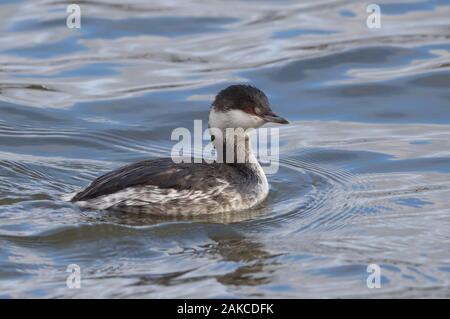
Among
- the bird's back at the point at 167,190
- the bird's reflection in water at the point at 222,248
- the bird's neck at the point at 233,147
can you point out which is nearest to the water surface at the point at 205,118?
the bird's reflection in water at the point at 222,248

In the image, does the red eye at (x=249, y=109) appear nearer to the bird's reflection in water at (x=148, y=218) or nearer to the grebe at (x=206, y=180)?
the grebe at (x=206, y=180)

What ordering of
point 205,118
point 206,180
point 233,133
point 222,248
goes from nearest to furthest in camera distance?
point 222,248
point 206,180
point 233,133
point 205,118

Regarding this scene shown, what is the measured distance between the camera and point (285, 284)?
8000 mm

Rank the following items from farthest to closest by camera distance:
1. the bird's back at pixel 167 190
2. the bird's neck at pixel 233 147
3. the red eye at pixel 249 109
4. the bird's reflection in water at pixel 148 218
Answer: the bird's neck at pixel 233 147 < the red eye at pixel 249 109 < the bird's back at pixel 167 190 < the bird's reflection in water at pixel 148 218

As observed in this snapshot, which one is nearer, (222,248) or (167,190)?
(222,248)

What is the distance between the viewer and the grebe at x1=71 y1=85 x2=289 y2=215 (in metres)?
9.45

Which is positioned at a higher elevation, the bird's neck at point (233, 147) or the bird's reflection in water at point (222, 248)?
the bird's neck at point (233, 147)

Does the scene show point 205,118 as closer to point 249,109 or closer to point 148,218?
point 249,109

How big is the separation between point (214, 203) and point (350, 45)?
6.31 metres

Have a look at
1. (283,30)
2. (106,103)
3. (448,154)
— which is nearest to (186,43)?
(283,30)

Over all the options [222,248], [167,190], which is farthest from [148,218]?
[222,248]

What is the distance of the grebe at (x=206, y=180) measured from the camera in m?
9.45

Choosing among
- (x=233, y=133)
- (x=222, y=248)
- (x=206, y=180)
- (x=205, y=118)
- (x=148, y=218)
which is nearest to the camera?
(x=222, y=248)

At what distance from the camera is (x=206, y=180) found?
9.63 metres
